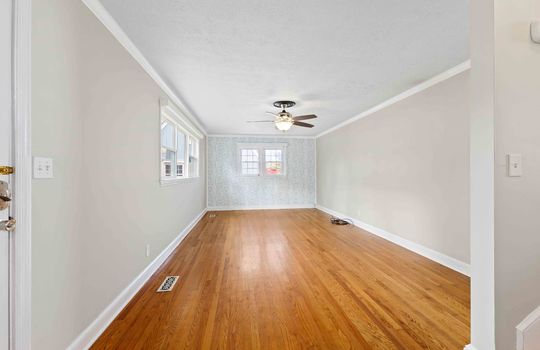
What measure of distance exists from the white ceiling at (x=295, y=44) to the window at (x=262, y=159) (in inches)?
144

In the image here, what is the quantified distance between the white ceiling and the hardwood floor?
2.41m

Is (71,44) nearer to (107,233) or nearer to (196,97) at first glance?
(107,233)

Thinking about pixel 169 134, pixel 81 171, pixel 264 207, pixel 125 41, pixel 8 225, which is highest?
pixel 125 41

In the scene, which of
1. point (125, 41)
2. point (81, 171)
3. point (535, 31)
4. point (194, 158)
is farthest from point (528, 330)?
point (194, 158)

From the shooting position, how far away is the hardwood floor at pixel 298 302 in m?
1.60

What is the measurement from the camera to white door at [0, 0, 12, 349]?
102 centimetres

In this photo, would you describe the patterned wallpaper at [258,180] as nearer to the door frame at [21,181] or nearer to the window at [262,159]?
the window at [262,159]

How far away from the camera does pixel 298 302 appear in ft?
6.72

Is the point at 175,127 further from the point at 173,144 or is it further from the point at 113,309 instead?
the point at 113,309

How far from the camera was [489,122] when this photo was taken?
4.04ft

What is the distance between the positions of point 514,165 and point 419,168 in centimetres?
216

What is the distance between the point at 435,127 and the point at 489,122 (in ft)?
6.63

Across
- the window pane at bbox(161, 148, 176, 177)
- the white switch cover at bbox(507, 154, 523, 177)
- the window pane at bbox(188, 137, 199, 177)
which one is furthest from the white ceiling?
the window pane at bbox(188, 137, 199, 177)

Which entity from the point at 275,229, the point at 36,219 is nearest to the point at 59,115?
the point at 36,219
